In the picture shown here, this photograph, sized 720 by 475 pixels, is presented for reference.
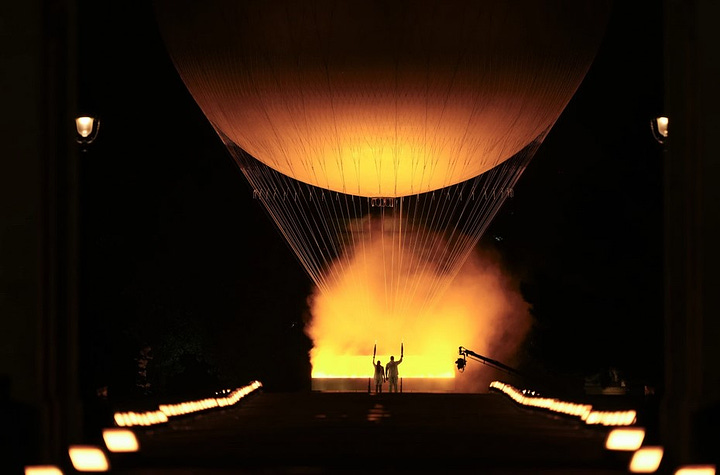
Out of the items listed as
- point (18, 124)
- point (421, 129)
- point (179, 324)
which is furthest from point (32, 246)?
point (179, 324)

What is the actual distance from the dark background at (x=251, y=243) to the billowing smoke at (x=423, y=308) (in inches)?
45.1

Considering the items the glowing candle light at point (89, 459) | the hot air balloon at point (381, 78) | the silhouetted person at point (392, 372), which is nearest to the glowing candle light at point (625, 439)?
the glowing candle light at point (89, 459)

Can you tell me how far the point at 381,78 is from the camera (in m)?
27.2

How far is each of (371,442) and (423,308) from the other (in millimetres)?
36570

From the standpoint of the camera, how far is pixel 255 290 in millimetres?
60281

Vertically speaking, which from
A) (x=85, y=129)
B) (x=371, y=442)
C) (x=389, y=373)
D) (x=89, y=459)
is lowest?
(x=89, y=459)

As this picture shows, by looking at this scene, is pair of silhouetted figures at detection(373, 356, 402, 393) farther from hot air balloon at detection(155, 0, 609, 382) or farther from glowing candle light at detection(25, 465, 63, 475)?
glowing candle light at detection(25, 465, 63, 475)

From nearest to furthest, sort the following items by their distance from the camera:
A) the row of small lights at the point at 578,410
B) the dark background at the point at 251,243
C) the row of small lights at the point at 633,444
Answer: the row of small lights at the point at 633,444
the row of small lights at the point at 578,410
the dark background at the point at 251,243

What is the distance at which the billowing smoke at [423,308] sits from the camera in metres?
59.7

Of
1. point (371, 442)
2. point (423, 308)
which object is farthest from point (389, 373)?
point (371, 442)

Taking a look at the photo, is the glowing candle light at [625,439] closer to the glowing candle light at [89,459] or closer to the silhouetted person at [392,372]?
the glowing candle light at [89,459]

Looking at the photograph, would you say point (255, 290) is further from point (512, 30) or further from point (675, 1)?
point (675, 1)

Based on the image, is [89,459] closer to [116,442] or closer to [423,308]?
[116,442]

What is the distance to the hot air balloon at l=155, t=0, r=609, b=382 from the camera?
25.7m
